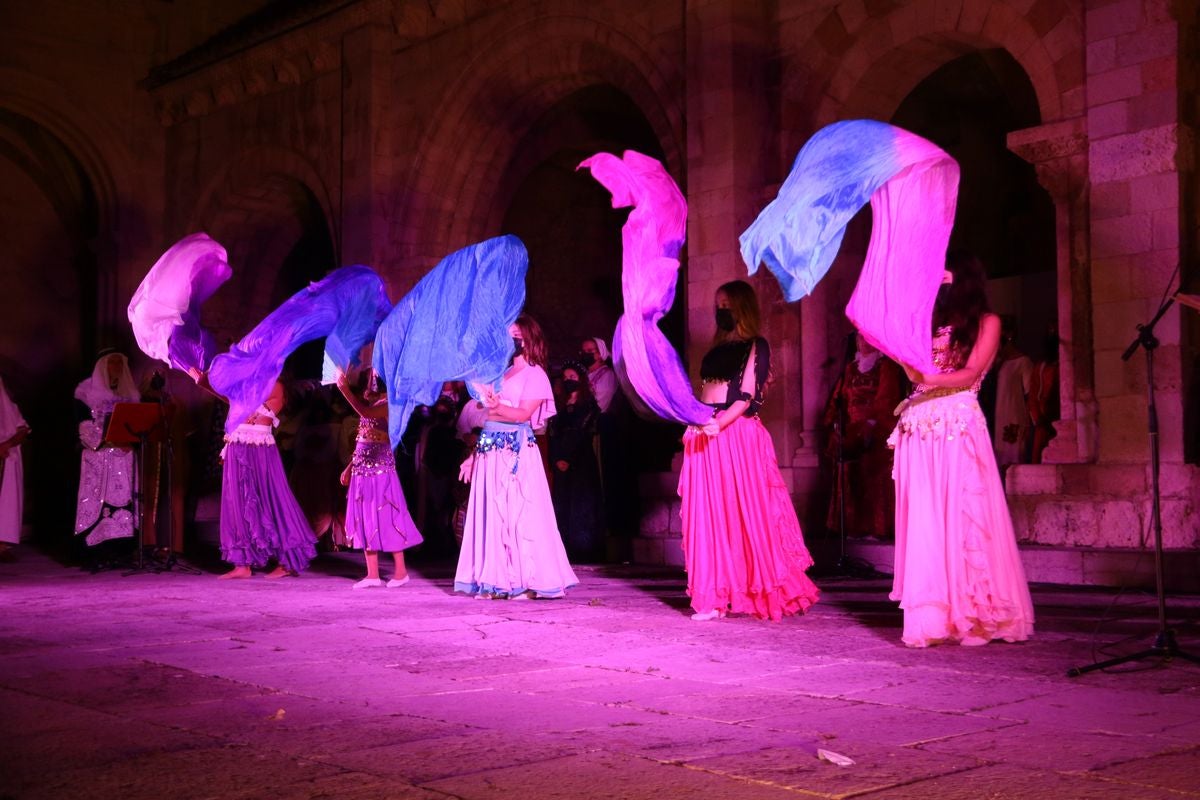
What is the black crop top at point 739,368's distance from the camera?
6.93m

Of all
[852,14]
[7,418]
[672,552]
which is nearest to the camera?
[852,14]

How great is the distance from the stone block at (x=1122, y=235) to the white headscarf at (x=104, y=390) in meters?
8.49

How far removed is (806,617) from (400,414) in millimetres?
2791

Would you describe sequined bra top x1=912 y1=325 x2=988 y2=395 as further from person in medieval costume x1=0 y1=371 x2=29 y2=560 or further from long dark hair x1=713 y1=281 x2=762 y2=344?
person in medieval costume x1=0 y1=371 x2=29 y2=560

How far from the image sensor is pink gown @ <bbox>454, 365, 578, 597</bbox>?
8094 millimetres

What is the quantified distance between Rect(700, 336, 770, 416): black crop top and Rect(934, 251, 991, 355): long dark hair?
3.84ft

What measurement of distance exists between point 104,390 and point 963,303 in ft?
28.9

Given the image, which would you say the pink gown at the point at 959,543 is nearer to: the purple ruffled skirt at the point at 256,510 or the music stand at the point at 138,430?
the purple ruffled skirt at the point at 256,510

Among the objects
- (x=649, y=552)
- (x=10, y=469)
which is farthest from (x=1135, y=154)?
(x=10, y=469)

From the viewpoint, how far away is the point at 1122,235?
29.7 ft

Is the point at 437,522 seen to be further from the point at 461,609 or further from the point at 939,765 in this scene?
the point at 939,765

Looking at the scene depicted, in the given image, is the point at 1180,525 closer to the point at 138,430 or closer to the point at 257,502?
the point at 257,502

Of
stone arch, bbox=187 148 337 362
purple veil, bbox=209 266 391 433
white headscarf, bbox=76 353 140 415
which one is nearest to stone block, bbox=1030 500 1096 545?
purple veil, bbox=209 266 391 433

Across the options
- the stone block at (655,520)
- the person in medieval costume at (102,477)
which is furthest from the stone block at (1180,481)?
the person in medieval costume at (102,477)
